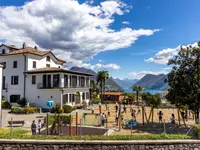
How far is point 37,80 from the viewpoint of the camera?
3578cm

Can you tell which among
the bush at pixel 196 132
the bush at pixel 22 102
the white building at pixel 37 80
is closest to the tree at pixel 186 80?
the bush at pixel 196 132

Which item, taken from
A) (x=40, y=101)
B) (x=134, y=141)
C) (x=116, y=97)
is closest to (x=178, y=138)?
(x=134, y=141)

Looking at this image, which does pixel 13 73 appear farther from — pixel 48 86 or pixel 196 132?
pixel 196 132

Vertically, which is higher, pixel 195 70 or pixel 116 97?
pixel 195 70

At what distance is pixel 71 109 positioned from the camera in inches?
1291

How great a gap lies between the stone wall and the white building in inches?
797

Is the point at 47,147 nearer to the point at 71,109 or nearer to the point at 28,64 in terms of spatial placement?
the point at 71,109

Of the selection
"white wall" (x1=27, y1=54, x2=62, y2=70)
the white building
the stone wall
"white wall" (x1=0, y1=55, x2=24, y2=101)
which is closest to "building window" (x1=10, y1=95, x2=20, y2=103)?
the white building

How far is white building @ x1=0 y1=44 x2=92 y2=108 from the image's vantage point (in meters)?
34.0

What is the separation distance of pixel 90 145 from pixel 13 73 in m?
30.2

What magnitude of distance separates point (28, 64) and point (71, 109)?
1255cm

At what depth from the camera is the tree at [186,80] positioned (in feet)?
65.2

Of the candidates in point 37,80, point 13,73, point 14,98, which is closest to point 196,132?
point 37,80

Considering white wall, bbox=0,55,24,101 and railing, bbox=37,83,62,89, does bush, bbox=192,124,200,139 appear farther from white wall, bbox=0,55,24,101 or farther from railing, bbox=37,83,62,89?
white wall, bbox=0,55,24,101
